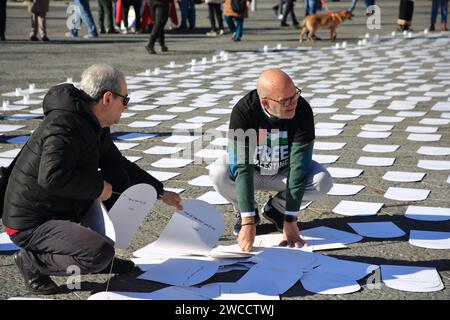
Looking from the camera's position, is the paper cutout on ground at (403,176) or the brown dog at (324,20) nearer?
the paper cutout on ground at (403,176)

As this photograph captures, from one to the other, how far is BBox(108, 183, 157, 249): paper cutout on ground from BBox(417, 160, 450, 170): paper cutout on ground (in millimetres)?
2622

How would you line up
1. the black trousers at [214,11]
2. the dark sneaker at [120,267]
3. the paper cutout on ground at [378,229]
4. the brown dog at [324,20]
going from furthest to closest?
the black trousers at [214,11] → the brown dog at [324,20] → the paper cutout on ground at [378,229] → the dark sneaker at [120,267]

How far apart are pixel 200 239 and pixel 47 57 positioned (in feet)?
30.0

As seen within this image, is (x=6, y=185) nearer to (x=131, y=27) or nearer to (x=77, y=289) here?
(x=77, y=289)

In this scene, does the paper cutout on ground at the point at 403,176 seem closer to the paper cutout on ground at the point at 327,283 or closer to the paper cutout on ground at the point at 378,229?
the paper cutout on ground at the point at 378,229

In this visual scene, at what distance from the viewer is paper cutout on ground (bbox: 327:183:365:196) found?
15.0ft

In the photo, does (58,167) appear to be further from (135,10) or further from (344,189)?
(135,10)

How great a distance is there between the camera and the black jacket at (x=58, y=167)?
9.55 feet

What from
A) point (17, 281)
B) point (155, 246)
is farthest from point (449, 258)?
point (17, 281)

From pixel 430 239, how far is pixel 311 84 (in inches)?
227

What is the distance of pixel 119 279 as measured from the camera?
128 inches

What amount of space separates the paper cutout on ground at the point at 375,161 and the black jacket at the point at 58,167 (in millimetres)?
2695

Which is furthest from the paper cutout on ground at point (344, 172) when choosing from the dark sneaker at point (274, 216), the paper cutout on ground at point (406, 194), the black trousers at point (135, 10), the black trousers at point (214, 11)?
the black trousers at point (135, 10)

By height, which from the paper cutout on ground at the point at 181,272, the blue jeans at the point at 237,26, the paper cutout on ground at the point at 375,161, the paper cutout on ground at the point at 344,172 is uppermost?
the blue jeans at the point at 237,26
